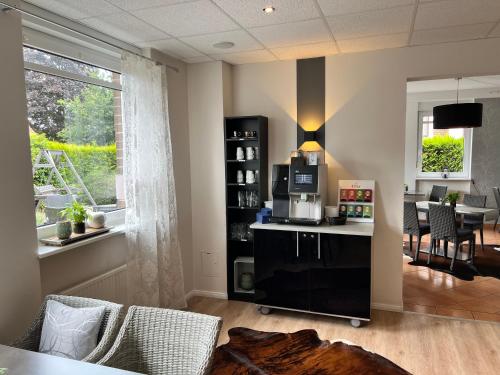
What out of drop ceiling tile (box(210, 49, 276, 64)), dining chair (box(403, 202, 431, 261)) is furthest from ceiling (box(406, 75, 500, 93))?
drop ceiling tile (box(210, 49, 276, 64))

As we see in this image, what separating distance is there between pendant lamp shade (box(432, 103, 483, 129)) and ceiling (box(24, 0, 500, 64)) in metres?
1.63

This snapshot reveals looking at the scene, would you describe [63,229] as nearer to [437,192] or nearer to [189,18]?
[189,18]

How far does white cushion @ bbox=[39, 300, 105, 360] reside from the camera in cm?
199

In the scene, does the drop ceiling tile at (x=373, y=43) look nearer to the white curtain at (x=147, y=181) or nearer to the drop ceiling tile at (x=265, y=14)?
the drop ceiling tile at (x=265, y=14)

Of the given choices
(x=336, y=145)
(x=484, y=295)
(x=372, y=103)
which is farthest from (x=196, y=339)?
(x=484, y=295)

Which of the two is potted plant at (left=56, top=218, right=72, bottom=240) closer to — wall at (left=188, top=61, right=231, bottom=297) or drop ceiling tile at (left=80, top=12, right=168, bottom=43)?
drop ceiling tile at (left=80, top=12, right=168, bottom=43)

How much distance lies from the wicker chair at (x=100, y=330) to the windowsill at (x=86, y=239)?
0.39 metres

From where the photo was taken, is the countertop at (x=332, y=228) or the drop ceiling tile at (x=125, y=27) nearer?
the drop ceiling tile at (x=125, y=27)

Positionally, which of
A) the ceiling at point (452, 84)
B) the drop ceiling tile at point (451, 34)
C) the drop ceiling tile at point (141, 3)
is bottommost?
the drop ceiling tile at point (141, 3)

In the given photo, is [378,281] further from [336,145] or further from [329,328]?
[336,145]

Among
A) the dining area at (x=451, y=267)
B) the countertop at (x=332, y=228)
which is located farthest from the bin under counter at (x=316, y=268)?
the dining area at (x=451, y=267)

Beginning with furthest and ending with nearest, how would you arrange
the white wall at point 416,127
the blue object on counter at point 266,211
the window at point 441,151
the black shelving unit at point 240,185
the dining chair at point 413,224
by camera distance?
the window at point 441,151, the white wall at point 416,127, the dining chair at point 413,224, the black shelving unit at point 240,185, the blue object on counter at point 266,211

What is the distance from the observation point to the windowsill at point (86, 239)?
2.49 m

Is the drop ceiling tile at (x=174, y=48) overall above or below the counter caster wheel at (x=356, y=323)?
above
